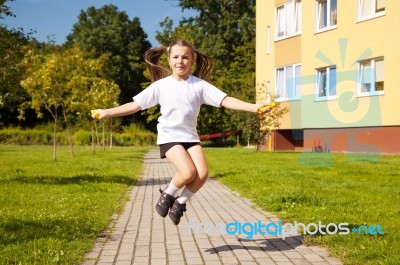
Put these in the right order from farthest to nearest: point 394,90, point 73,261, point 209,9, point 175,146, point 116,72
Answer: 1. point 116,72
2. point 209,9
3. point 394,90
4. point 175,146
5. point 73,261

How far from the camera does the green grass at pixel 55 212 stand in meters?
5.16

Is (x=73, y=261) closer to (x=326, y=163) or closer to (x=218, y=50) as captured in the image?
(x=326, y=163)

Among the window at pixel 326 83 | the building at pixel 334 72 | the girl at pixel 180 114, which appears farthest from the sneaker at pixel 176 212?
the window at pixel 326 83

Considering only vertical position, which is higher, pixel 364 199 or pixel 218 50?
pixel 218 50

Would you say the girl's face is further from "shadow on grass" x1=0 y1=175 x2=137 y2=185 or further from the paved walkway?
"shadow on grass" x1=0 y1=175 x2=137 y2=185

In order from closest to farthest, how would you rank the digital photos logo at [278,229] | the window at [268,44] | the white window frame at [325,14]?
the digital photos logo at [278,229] → the white window frame at [325,14] → the window at [268,44]

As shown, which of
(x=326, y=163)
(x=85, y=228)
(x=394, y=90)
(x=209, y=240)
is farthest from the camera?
(x=394, y=90)

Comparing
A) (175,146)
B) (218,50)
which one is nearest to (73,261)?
(175,146)

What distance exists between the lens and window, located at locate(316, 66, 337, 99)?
23859 mm

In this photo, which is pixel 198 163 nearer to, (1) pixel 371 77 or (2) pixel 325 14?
(1) pixel 371 77

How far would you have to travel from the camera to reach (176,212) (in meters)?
5.45

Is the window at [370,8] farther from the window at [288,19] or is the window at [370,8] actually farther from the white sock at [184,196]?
the white sock at [184,196]

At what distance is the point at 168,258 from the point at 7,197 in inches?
208

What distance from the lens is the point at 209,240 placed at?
593 cm
